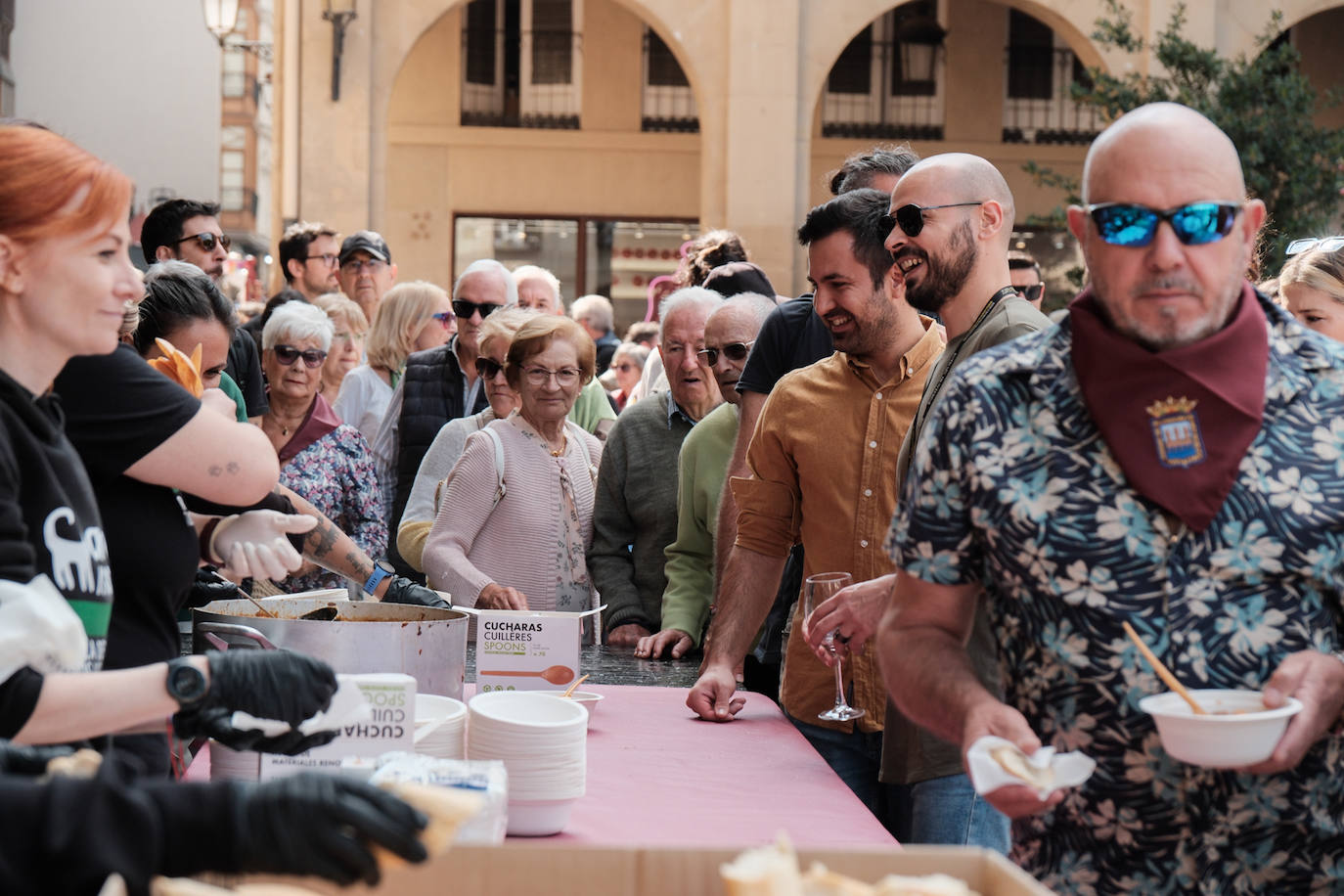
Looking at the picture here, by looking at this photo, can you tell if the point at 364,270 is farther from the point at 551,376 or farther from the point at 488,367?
the point at 551,376

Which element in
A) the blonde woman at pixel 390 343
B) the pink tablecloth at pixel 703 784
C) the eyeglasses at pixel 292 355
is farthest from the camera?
the blonde woman at pixel 390 343

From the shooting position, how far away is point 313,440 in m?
5.74

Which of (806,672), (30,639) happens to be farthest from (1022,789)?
(806,672)

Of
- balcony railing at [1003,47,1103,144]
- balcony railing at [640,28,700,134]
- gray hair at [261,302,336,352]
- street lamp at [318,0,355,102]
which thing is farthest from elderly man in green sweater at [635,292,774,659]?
balcony railing at [1003,47,1103,144]

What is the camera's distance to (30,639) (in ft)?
6.30

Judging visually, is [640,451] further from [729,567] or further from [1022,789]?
[1022,789]

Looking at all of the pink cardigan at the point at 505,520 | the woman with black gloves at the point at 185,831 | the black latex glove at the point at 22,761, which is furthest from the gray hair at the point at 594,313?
the woman with black gloves at the point at 185,831

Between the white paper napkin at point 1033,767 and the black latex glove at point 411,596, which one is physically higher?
the black latex glove at point 411,596

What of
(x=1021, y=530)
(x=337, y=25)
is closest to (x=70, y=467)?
(x=1021, y=530)

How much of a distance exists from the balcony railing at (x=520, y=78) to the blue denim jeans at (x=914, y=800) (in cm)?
1604

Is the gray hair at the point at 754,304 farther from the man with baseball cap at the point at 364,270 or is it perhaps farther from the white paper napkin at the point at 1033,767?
the man with baseball cap at the point at 364,270

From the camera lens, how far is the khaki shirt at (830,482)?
3674mm

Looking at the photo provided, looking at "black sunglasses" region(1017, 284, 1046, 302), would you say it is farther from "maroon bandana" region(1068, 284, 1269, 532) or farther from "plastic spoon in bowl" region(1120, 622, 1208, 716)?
"plastic spoon in bowl" region(1120, 622, 1208, 716)

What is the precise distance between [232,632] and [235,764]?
0.82 ft
